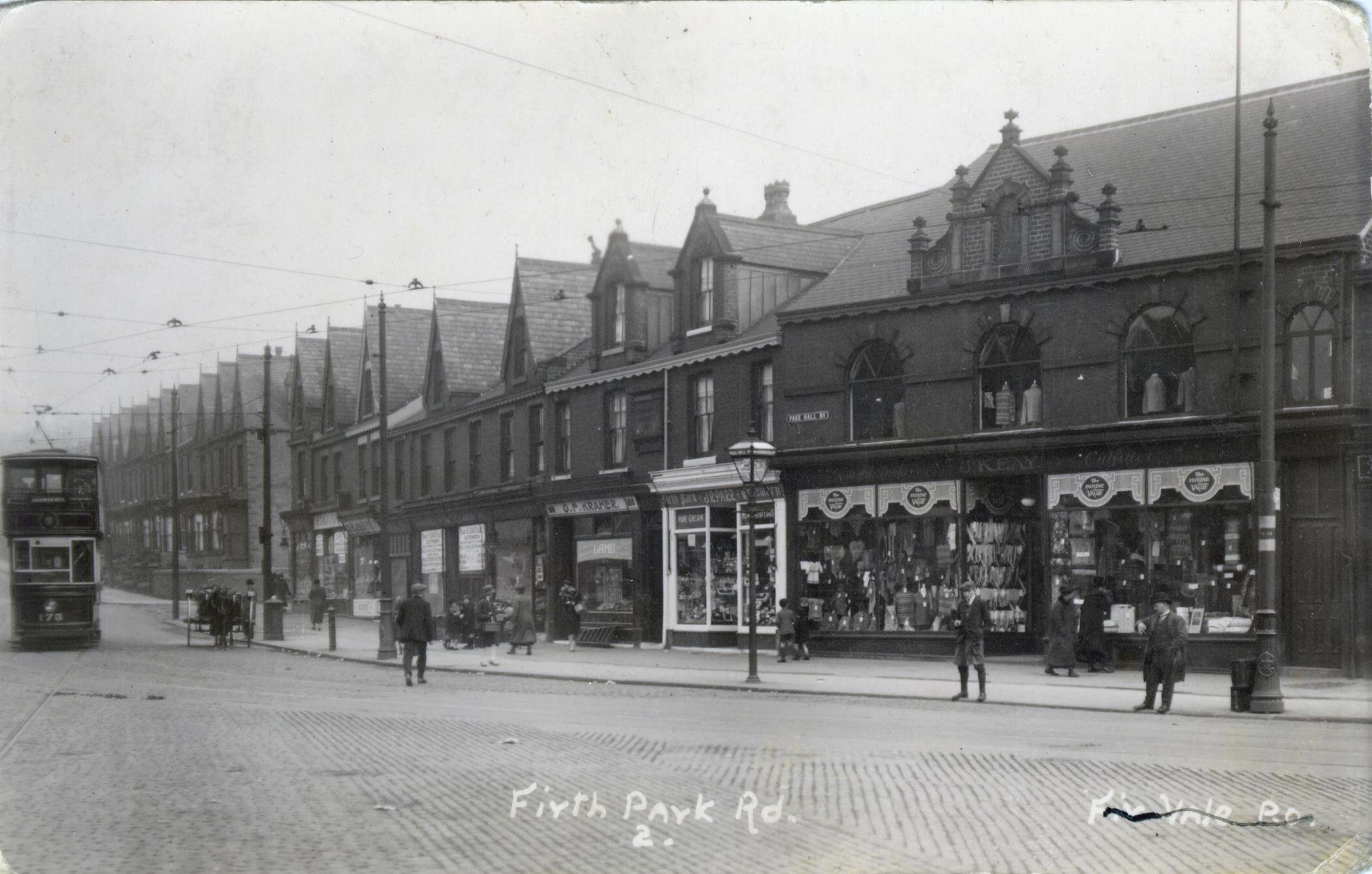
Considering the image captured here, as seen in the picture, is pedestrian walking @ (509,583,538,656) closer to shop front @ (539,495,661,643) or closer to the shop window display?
shop front @ (539,495,661,643)

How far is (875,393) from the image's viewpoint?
26453 mm

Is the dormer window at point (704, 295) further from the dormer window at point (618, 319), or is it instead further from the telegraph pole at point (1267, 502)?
the telegraph pole at point (1267, 502)

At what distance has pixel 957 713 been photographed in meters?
17.0

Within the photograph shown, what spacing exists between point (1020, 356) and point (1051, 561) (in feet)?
12.6

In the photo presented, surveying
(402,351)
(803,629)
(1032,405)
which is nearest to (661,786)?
(1032,405)

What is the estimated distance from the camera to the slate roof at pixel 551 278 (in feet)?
124

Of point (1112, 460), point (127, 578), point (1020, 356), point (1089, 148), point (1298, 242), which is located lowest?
point (127, 578)

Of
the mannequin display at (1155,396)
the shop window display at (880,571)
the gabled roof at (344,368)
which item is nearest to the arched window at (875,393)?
the shop window display at (880,571)

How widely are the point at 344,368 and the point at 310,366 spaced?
364 cm

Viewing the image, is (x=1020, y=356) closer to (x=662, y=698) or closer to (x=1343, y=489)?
(x=1343, y=489)

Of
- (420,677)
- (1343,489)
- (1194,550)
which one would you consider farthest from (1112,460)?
(420,677)

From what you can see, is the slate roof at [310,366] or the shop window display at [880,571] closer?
the shop window display at [880,571]

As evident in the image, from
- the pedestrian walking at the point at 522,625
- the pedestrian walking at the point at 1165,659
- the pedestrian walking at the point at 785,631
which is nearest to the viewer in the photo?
the pedestrian walking at the point at 1165,659

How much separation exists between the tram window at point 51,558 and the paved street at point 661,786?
1074 centimetres
